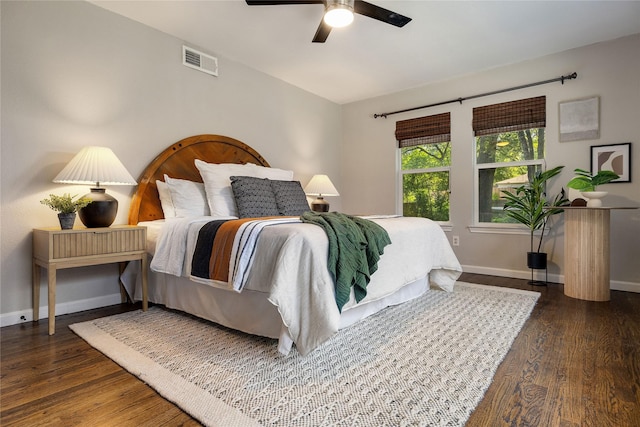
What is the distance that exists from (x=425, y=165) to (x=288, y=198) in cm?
237

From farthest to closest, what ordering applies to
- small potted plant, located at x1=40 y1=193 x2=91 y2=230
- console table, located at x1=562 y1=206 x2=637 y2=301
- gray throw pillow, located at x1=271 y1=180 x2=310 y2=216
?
gray throw pillow, located at x1=271 y1=180 x2=310 y2=216
console table, located at x1=562 y1=206 x2=637 y2=301
small potted plant, located at x1=40 y1=193 x2=91 y2=230

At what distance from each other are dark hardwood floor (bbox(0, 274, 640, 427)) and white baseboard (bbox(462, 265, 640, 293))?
1285 millimetres

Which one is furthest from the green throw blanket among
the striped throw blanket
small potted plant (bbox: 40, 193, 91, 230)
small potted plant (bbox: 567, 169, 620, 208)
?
small potted plant (bbox: 567, 169, 620, 208)

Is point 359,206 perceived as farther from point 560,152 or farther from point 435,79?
point 560,152

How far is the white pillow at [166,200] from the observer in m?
3.00

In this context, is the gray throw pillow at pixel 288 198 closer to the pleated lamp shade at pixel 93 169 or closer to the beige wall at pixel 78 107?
the beige wall at pixel 78 107

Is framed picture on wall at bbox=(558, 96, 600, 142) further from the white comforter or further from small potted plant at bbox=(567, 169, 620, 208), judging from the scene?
the white comforter

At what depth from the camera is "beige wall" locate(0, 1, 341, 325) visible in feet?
7.75

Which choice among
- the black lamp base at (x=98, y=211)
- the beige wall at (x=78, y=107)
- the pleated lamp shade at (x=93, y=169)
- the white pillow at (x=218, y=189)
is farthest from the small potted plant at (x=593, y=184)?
the black lamp base at (x=98, y=211)

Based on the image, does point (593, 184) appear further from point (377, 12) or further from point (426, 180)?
point (377, 12)

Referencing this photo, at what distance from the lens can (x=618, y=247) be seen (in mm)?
3344

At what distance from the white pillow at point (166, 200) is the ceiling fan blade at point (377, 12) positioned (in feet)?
6.94

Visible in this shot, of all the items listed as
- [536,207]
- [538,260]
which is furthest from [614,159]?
[538,260]

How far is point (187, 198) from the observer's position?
9.84 ft
